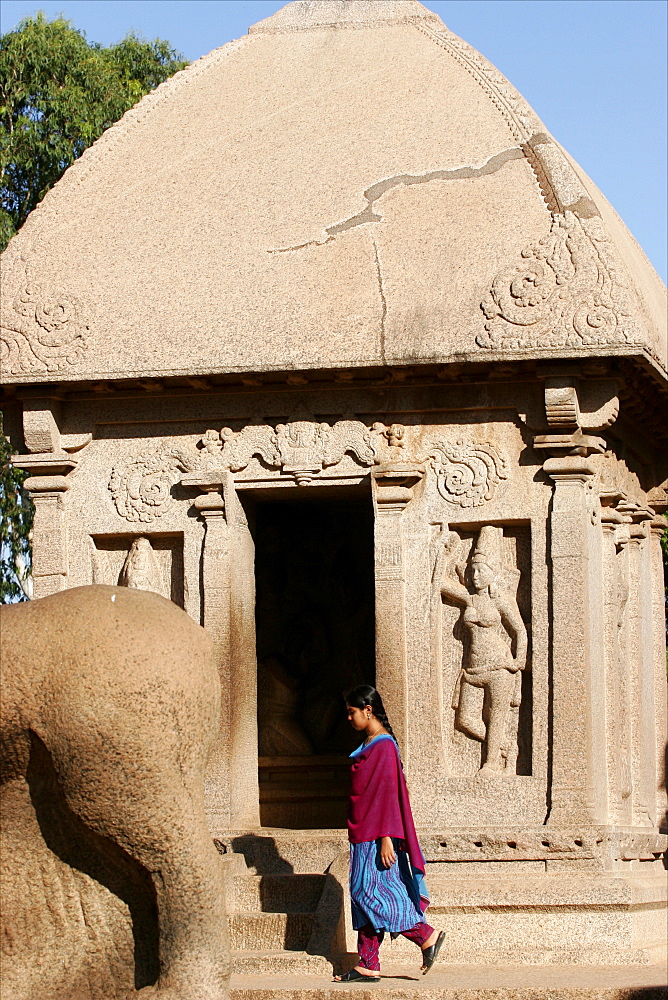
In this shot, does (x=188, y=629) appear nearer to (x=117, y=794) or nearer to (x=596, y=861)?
(x=117, y=794)

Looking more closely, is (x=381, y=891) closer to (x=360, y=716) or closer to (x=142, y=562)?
(x=360, y=716)

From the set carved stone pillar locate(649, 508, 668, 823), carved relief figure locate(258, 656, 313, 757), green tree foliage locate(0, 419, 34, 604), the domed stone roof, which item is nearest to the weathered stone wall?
the domed stone roof

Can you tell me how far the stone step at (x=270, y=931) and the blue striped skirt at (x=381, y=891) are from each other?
666mm

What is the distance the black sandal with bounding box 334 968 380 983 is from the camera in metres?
→ 7.92

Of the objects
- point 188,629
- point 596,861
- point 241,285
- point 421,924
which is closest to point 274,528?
point 241,285

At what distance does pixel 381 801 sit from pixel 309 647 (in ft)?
16.9

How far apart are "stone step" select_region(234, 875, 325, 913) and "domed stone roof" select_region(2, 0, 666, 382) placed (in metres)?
2.98

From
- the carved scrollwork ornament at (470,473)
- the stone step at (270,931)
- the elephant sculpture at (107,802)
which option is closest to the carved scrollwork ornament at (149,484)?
the carved scrollwork ornament at (470,473)

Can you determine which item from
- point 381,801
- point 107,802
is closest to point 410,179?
point 381,801

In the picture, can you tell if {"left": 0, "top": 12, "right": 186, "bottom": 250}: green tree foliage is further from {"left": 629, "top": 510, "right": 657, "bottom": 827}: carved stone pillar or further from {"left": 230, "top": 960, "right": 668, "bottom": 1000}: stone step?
{"left": 230, "top": 960, "right": 668, "bottom": 1000}: stone step

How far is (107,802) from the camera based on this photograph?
5.36 m

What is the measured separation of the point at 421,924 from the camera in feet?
26.3

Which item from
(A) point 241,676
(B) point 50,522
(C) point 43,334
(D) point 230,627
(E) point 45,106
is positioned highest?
(E) point 45,106

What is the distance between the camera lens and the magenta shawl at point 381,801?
795 centimetres
